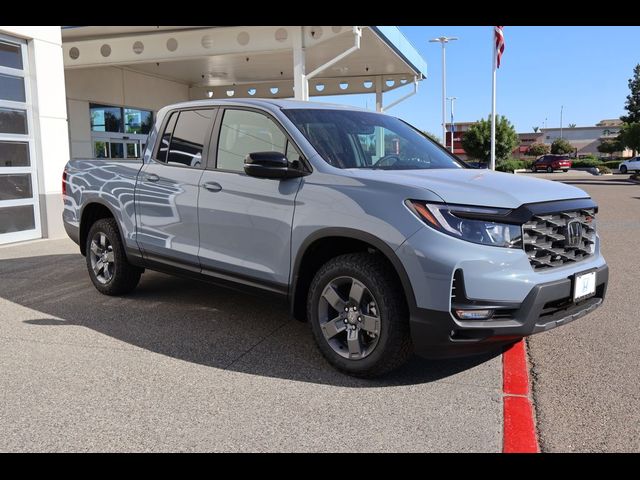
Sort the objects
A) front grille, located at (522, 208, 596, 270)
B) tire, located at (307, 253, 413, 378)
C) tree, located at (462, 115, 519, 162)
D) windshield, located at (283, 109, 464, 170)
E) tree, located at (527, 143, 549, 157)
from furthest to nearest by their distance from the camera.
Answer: tree, located at (527, 143, 549, 157), tree, located at (462, 115, 519, 162), windshield, located at (283, 109, 464, 170), tire, located at (307, 253, 413, 378), front grille, located at (522, 208, 596, 270)

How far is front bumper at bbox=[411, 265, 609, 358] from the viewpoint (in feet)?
11.2

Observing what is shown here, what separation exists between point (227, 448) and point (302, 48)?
1171 centimetres

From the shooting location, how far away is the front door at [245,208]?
4.18 meters

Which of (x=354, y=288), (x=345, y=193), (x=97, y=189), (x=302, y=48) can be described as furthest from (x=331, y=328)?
(x=302, y=48)

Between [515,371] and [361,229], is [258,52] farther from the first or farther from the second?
[515,371]

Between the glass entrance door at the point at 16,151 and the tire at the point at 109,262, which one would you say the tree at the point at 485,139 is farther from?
the tire at the point at 109,262

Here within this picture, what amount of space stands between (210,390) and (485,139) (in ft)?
163

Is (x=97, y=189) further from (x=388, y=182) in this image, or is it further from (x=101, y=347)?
(x=388, y=182)

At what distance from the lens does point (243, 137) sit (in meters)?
4.68

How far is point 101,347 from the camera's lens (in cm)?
453

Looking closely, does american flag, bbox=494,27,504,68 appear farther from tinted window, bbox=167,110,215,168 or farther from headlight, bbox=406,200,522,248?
headlight, bbox=406,200,522,248

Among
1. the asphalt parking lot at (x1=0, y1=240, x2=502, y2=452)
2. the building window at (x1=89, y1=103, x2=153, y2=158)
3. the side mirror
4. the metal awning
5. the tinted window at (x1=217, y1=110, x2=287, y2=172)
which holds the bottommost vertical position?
the asphalt parking lot at (x1=0, y1=240, x2=502, y2=452)

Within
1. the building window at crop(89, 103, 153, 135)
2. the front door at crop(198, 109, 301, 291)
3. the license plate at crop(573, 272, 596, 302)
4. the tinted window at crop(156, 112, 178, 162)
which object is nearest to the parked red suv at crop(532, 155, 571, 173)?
the building window at crop(89, 103, 153, 135)

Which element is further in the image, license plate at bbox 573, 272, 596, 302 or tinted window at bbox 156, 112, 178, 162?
tinted window at bbox 156, 112, 178, 162
